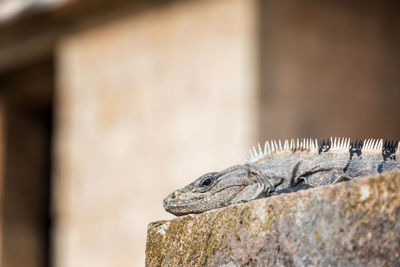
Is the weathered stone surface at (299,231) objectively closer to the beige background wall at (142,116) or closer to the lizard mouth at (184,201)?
the lizard mouth at (184,201)

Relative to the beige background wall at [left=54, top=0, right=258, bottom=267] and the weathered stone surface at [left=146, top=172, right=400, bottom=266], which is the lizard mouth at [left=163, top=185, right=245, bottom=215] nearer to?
the weathered stone surface at [left=146, top=172, right=400, bottom=266]

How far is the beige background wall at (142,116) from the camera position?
9.75 meters

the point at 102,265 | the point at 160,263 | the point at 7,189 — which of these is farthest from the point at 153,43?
the point at 160,263

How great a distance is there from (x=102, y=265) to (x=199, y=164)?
2078mm

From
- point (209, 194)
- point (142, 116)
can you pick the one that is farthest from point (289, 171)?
point (142, 116)

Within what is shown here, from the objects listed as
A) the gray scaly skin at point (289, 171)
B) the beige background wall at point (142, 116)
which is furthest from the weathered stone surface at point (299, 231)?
the beige background wall at point (142, 116)

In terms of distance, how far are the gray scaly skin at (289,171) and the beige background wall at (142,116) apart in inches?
236

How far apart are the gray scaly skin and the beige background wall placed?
5985mm

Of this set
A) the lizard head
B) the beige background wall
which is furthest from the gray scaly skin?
the beige background wall

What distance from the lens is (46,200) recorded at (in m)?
16.3

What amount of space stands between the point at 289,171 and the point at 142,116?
25.2 ft

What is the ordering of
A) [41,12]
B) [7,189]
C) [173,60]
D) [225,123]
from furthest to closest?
[7,189] → [41,12] → [173,60] → [225,123]

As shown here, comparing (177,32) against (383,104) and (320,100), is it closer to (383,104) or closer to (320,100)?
(320,100)

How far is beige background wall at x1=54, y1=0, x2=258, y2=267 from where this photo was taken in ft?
32.0
